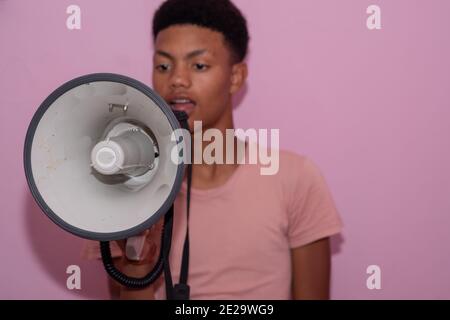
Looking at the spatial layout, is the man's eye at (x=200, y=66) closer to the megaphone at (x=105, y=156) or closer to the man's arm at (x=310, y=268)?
the megaphone at (x=105, y=156)

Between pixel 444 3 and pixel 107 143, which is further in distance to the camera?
pixel 444 3

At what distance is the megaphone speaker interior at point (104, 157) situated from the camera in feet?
2.48

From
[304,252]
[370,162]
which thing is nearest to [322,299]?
[304,252]

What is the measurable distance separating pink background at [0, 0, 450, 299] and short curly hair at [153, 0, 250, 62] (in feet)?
0.33

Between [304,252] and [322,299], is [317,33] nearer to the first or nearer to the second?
[304,252]

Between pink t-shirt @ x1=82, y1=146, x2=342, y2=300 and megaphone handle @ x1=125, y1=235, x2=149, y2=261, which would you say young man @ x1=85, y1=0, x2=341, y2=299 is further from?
megaphone handle @ x1=125, y1=235, x2=149, y2=261

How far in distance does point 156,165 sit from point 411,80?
793mm

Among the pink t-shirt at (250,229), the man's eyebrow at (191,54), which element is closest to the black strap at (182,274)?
the pink t-shirt at (250,229)

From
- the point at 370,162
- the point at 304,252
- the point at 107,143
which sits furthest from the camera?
the point at 370,162

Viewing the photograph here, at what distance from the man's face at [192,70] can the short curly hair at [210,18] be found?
0.07 feet

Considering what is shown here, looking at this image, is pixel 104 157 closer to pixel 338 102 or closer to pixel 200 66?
pixel 200 66

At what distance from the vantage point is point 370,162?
129 cm

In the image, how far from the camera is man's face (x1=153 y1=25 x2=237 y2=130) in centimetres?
105
